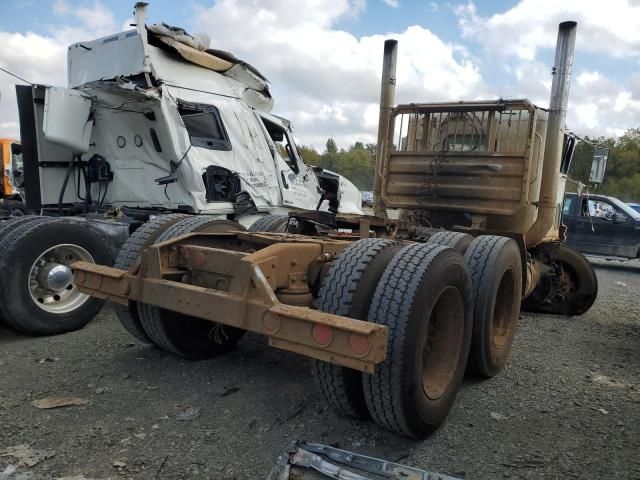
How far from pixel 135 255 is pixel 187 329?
69cm

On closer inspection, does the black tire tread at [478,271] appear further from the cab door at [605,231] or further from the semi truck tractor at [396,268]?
the cab door at [605,231]

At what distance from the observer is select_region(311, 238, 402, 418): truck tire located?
2750 mm

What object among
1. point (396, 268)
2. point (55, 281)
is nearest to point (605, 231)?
point (396, 268)

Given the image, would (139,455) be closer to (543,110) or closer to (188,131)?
(188,131)

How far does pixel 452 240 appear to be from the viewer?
14.0ft

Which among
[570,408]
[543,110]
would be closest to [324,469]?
[570,408]

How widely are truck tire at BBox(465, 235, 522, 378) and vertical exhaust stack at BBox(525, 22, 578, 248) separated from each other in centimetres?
145

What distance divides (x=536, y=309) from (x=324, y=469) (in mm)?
5331

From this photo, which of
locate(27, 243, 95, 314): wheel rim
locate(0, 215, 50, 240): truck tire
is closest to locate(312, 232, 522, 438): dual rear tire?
locate(27, 243, 95, 314): wheel rim

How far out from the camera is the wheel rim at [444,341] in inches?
127

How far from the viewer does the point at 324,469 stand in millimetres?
2316

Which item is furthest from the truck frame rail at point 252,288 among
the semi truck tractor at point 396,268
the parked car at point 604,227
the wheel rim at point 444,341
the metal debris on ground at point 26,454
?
the parked car at point 604,227

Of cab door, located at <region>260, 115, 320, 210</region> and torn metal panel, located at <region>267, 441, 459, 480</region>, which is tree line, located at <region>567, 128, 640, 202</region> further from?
torn metal panel, located at <region>267, 441, 459, 480</region>

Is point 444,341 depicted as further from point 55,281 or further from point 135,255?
point 55,281
